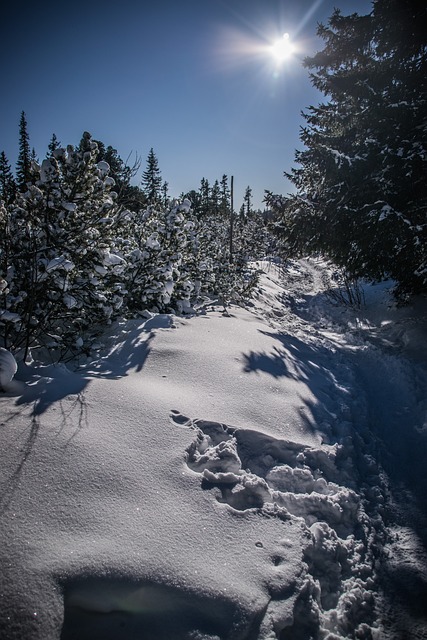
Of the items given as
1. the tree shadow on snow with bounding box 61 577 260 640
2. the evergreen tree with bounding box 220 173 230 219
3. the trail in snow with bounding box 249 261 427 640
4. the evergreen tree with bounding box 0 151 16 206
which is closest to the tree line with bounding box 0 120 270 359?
the evergreen tree with bounding box 0 151 16 206

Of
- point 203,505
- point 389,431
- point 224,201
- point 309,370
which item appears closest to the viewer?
point 203,505

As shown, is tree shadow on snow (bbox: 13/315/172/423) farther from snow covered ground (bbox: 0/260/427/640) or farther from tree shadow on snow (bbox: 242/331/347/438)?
tree shadow on snow (bbox: 242/331/347/438)

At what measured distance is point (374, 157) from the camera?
7480 mm

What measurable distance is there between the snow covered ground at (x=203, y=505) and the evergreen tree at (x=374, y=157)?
427cm

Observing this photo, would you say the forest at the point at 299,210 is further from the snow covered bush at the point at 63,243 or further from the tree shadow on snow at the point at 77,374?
the tree shadow on snow at the point at 77,374

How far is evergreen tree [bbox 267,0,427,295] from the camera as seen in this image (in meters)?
6.99

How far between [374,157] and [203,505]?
8687 millimetres

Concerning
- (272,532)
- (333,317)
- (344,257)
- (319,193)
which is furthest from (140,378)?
(333,317)

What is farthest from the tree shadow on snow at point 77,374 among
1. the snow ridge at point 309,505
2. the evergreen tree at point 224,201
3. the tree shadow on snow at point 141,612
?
the evergreen tree at point 224,201

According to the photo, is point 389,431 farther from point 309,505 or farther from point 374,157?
point 374,157

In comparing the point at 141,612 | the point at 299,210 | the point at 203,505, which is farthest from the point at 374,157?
the point at 141,612

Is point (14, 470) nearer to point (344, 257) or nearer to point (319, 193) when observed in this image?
point (344, 257)

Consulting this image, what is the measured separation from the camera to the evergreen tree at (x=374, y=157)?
22.9 feet

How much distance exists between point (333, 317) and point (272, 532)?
929 cm
